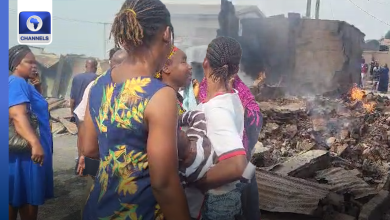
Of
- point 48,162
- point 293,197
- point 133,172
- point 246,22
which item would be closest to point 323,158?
point 293,197

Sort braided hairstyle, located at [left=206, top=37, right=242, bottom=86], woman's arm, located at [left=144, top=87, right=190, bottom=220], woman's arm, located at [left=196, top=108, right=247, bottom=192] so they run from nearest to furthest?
1. woman's arm, located at [left=144, top=87, right=190, bottom=220]
2. woman's arm, located at [left=196, top=108, right=247, bottom=192]
3. braided hairstyle, located at [left=206, top=37, right=242, bottom=86]

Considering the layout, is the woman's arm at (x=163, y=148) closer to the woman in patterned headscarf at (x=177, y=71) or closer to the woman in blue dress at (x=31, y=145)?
the woman in patterned headscarf at (x=177, y=71)

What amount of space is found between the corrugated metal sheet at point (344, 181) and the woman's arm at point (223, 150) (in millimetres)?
552

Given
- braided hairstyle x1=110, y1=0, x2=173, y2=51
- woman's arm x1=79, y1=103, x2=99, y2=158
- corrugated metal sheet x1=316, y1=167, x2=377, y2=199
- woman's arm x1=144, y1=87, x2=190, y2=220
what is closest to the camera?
Result: woman's arm x1=144, y1=87, x2=190, y2=220

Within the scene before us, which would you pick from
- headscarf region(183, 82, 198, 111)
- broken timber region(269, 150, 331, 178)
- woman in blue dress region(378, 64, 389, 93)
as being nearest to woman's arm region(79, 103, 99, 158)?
headscarf region(183, 82, 198, 111)

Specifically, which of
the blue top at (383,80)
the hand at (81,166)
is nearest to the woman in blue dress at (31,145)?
the hand at (81,166)

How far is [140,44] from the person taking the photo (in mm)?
1329

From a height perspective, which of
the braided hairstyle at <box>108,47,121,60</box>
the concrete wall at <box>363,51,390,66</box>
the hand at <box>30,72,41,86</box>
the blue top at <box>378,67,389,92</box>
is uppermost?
the concrete wall at <box>363,51,390,66</box>

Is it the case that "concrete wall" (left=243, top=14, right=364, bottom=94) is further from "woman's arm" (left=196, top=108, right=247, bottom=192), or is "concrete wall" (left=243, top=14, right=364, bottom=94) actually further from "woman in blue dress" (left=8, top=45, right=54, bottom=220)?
"woman in blue dress" (left=8, top=45, right=54, bottom=220)

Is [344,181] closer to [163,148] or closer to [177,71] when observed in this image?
[177,71]

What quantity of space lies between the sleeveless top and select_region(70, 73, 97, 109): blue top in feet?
1.46

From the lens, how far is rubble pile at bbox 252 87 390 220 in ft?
6.23

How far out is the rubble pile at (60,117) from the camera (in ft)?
6.56

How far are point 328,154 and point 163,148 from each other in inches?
42.3
